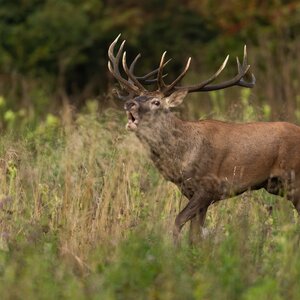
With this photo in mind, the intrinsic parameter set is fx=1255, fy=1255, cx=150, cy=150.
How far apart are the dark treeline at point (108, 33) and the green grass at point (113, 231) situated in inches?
299

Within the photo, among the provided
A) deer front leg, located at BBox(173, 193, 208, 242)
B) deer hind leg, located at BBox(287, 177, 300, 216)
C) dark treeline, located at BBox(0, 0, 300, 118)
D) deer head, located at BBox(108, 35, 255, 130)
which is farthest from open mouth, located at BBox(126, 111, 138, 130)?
dark treeline, located at BBox(0, 0, 300, 118)

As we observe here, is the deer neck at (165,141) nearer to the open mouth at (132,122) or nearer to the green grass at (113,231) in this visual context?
the open mouth at (132,122)

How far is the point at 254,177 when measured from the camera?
8188 mm

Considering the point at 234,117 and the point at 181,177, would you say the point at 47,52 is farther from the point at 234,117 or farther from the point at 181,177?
the point at 181,177

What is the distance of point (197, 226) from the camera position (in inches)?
297

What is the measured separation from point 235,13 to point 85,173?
10403mm

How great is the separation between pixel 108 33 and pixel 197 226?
466 inches

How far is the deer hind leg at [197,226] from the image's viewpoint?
21.9 feet

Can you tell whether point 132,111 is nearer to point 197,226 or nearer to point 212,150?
point 212,150

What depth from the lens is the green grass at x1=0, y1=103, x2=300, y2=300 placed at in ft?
18.7

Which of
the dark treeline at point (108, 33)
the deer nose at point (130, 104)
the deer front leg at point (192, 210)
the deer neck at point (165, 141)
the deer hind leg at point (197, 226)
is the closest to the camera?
the deer hind leg at point (197, 226)

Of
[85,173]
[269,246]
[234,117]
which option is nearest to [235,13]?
[234,117]

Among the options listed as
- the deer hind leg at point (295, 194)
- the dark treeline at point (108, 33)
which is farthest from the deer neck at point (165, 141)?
the dark treeline at point (108, 33)

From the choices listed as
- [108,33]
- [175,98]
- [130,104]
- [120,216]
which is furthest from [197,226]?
[108,33]
